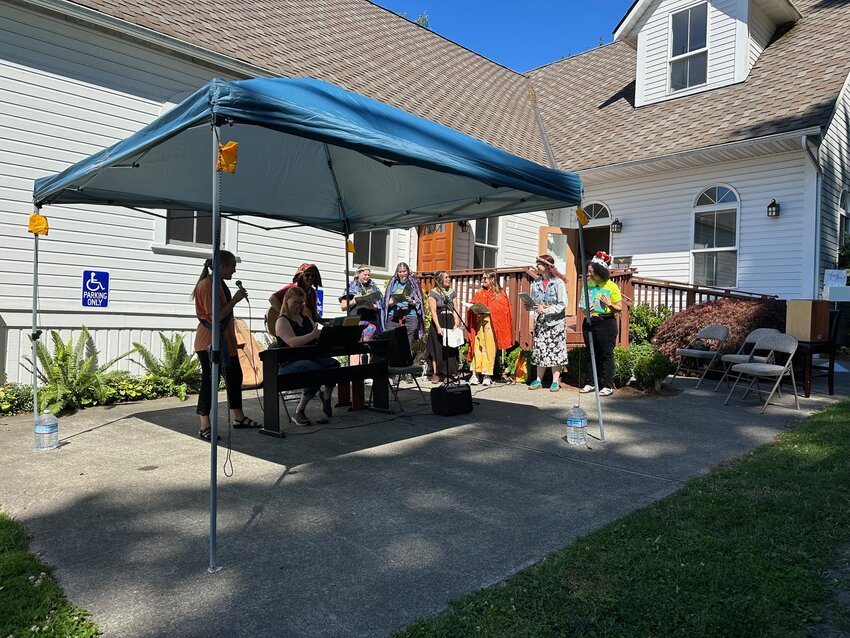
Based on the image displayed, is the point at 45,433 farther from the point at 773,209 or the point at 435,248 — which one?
the point at 773,209

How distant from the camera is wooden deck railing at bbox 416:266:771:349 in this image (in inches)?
382

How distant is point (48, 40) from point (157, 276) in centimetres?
321

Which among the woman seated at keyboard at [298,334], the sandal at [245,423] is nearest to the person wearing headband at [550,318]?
the woman seated at keyboard at [298,334]

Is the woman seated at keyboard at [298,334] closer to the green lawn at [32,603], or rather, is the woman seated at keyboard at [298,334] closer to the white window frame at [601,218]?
the green lawn at [32,603]

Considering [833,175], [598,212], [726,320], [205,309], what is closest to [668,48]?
[598,212]

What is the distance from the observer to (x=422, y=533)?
3.62m

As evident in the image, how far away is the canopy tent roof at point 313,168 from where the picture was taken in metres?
3.93

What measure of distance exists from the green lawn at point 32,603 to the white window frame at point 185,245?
5.98 metres

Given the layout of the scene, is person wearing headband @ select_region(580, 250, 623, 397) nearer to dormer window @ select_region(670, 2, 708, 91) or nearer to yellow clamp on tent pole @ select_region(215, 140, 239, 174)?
yellow clamp on tent pole @ select_region(215, 140, 239, 174)

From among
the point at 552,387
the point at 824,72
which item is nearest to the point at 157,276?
the point at 552,387

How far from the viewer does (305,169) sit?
7.06 metres

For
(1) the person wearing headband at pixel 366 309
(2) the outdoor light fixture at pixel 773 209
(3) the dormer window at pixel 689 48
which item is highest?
(3) the dormer window at pixel 689 48

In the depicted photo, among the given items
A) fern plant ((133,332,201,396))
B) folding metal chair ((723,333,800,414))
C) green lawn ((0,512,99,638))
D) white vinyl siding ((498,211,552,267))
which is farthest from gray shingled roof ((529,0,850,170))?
green lawn ((0,512,99,638))

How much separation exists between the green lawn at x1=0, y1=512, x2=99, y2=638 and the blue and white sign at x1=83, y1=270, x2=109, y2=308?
550 centimetres
